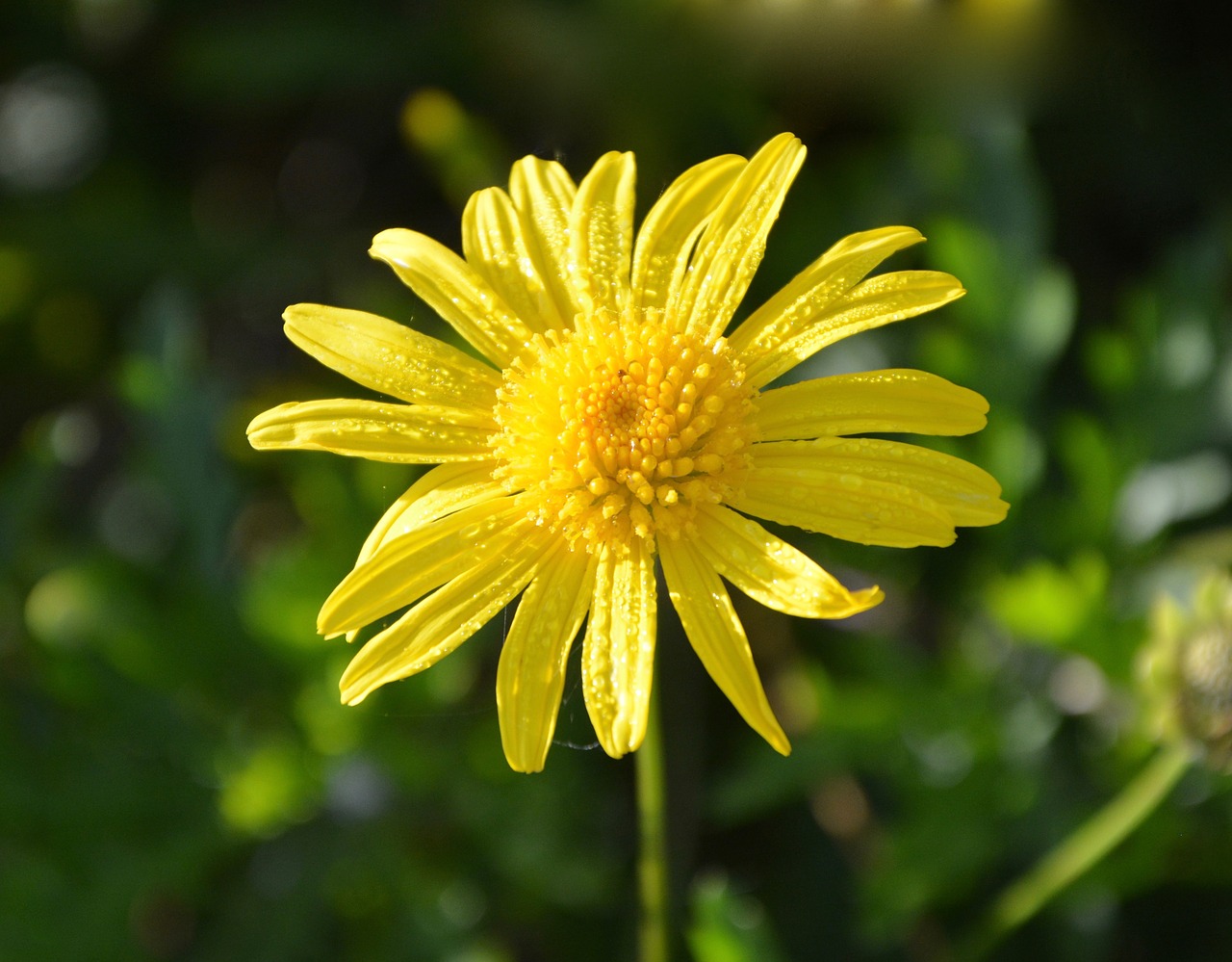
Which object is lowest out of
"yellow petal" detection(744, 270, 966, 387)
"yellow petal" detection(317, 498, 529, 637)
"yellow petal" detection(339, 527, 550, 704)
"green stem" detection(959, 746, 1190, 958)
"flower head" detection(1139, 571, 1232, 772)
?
"green stem" detection(959, 746, 1190, 958)

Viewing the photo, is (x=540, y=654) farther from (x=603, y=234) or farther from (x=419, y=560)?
(x=603, y=234)

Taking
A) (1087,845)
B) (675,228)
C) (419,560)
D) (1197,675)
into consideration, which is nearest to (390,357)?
(419,560)

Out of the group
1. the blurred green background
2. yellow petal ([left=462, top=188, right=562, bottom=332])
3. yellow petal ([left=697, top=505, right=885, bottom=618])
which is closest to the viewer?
yellow petal ([left=697, top=505, right=885, bottom=618])

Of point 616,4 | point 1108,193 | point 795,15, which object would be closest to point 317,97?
point 616,4

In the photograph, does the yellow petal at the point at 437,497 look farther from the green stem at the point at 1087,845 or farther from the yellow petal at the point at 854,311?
A: the green stem at the point at 1087,845

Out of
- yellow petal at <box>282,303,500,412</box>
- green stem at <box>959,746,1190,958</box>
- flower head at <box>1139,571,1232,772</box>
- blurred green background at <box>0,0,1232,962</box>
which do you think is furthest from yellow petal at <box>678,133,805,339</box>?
green stem at <box>959,746,1190,958</box>

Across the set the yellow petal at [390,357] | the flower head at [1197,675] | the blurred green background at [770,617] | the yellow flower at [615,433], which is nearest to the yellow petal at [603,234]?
the yellow flower at [615,433]

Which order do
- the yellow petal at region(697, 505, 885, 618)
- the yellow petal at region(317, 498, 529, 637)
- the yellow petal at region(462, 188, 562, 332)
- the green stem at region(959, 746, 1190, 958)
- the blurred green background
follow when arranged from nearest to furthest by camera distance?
the yellow petal at region(697, 505, 885, 618) < the yellow petal at region(317, 498, 529, 637) < the yellow petal at region(462, 188, 562, 332) < the green stem at region(959, 746, 1190, 958) < the blurred green background

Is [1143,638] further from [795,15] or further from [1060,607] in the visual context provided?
[795,15]

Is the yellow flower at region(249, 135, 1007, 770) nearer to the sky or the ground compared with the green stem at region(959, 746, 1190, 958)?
nearer to the sky

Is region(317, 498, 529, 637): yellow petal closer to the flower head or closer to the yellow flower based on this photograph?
the yellow flower
